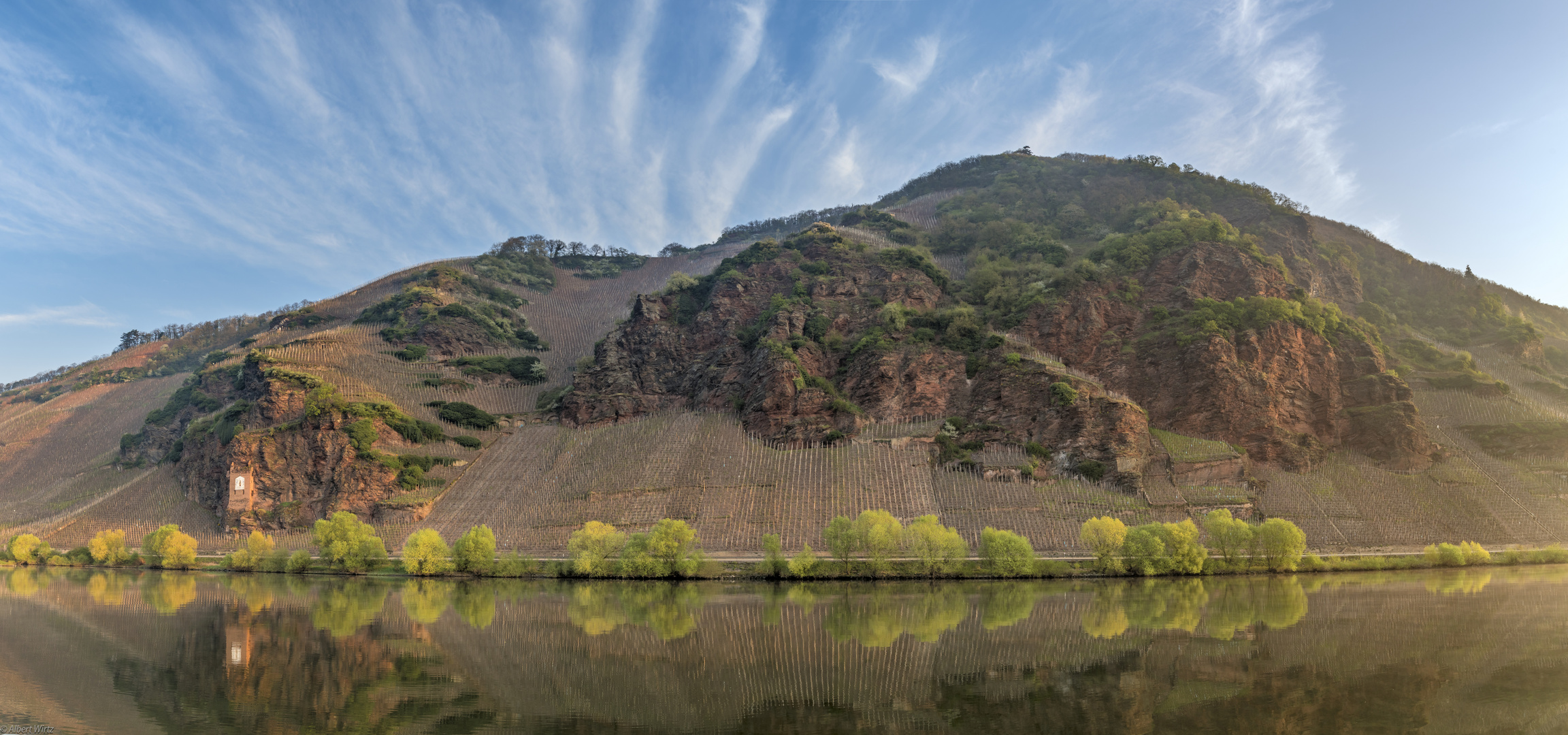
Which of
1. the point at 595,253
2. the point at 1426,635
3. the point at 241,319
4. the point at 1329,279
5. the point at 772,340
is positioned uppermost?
the point at 595,253

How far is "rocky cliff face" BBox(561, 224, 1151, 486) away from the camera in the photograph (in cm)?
7362

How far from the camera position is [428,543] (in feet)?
187

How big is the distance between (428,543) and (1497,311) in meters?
134

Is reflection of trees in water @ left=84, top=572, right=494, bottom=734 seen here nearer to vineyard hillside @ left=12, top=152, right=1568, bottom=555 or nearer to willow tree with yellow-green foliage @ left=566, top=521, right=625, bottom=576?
willow tree with yellow-green foliage @ left=566, top=521, right=625, bottom=576

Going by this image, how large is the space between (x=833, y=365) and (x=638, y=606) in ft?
182

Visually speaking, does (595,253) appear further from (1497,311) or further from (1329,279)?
(1497,311)

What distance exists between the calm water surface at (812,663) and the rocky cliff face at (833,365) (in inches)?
1218

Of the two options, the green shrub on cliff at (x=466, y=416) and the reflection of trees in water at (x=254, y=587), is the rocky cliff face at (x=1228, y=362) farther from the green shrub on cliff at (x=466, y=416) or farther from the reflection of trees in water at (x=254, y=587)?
the reflection of trees in water at (x=254, y=587)

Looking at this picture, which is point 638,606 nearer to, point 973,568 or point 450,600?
point 450,600

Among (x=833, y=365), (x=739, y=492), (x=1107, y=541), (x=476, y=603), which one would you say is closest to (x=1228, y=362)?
(x=1107, y=541)

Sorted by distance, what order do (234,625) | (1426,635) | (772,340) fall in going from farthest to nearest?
(772,340) → (234,625) → (1426,635)

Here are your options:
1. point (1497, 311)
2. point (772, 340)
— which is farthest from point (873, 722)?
point (1497, 311)

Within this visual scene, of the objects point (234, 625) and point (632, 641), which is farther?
point (234, 625)

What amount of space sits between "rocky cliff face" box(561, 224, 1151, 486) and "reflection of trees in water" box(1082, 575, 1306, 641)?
20.6 metres
